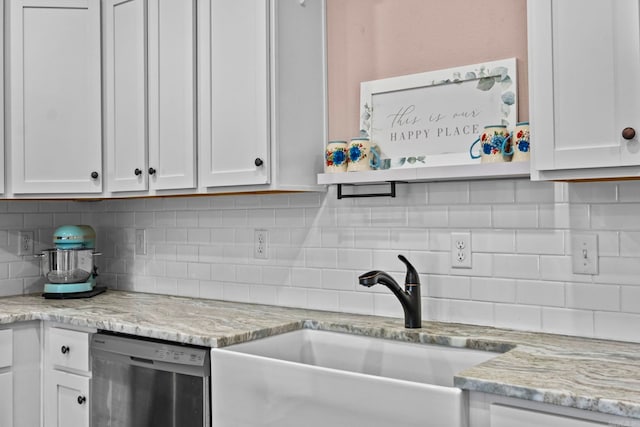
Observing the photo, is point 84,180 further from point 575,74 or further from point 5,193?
point 575,74

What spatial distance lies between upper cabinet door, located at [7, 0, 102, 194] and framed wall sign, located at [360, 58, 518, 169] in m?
1.38

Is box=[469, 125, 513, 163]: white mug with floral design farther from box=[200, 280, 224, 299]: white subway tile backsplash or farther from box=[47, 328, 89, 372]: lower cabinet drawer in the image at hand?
box=[47, 328, 89, 372]: lower cabinet drawer

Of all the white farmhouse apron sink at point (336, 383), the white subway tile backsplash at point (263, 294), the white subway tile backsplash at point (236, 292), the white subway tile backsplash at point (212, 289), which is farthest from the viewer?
the white subway tile backsplash at point (212, 289)

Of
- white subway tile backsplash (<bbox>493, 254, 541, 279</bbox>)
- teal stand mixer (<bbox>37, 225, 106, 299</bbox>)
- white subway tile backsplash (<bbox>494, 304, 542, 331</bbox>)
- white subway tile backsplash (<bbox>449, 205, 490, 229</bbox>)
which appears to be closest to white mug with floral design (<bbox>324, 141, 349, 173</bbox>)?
white subway tile backsplash (<bbox>449, 205, 490, 229</bbox>)

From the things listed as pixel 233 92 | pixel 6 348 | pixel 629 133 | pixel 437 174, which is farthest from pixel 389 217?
pixel 6 348

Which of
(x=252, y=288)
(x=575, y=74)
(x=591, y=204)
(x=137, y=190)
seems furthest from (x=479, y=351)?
(x=137, y=190)

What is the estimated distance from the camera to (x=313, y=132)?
2.48 meters

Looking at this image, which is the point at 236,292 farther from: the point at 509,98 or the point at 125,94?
the point at 509,98

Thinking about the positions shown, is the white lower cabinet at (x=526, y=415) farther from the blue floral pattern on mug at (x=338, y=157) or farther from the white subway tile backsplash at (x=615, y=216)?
the blue floral pattern on mug at (x=338, y=157)

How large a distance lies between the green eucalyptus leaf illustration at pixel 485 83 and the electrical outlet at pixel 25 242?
247 centimetres

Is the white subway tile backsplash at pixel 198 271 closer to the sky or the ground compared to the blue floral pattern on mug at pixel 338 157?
closer to the ground

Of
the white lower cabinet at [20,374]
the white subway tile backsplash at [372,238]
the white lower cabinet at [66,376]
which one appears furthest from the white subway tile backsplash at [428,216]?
the white lower cabinet at [20,374]

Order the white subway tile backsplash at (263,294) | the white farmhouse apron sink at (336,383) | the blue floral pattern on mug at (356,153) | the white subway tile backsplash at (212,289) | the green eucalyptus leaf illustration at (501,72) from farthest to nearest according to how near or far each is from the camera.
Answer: the white subway tile backsplash at (212,289), the white subway tile backsplash at (263,294), the blue floral pattern on mug at (356,153), the green eucalyptus leaf illustration at (501,72), the white farmhouse apron sink at (336,383)

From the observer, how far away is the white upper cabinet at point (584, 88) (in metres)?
1.55
